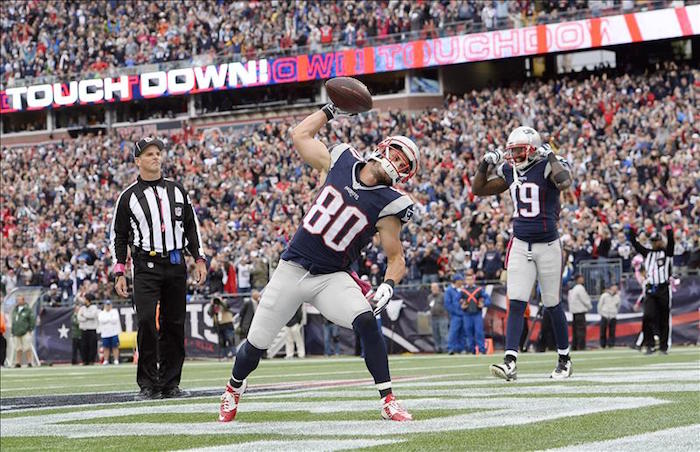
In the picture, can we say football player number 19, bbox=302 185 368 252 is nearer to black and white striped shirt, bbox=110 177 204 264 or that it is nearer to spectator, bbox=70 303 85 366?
black and white striped shirt, bbox=110 177 204 264

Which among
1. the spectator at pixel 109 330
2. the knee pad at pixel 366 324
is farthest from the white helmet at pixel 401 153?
the spectator at pixel 109 330

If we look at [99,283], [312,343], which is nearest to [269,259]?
[312,343]

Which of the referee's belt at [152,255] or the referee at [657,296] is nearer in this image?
the referee's belt at [152,255]

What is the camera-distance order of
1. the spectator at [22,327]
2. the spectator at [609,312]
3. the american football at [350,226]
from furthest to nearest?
the spectator at [22,327] → the spectator at [609,312] → the american football at [350,226]

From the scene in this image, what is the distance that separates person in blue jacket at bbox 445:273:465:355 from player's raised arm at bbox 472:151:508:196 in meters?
10.8

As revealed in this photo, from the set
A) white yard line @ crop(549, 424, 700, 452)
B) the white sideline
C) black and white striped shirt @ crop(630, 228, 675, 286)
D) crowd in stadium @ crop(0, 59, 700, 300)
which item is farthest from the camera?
crowd in stadium @ crop(0, 59, 700, 300)

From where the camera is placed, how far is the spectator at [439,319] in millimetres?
21797

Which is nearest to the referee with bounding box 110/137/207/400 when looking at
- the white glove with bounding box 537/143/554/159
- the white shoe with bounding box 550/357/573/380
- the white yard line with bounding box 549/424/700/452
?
the white glove with bounding box 537/143/554/159

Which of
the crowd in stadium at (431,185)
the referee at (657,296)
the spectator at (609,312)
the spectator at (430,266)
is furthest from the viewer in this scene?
the spectator at (430,266)

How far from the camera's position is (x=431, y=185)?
26953mm

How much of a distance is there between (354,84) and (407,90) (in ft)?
104

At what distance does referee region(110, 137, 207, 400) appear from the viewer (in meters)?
9.11

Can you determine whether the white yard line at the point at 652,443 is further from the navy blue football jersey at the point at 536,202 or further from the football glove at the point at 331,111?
the navy blue football jersey at the point at 536,202

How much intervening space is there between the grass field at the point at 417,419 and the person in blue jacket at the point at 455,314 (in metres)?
10.4
